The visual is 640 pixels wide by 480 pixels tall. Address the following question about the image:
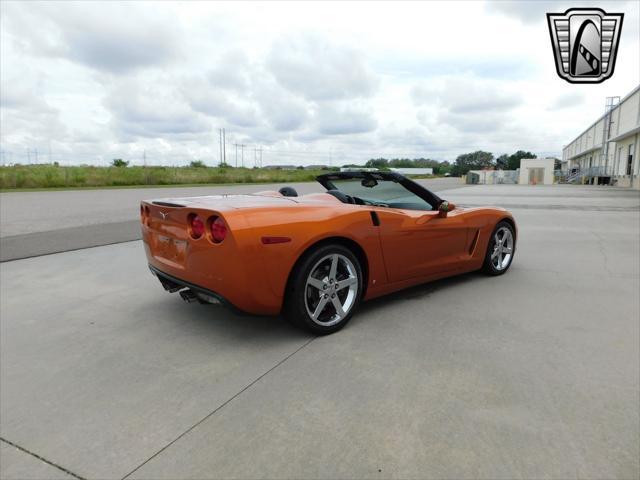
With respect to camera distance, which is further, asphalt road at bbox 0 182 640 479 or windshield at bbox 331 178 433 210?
windshield at bbox 331 178 433 210

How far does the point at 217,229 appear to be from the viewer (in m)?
2.80

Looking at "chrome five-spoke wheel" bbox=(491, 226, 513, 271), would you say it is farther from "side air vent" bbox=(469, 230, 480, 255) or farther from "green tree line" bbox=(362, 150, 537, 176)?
"green tree line" bbox=(362, 150, 537, 176)

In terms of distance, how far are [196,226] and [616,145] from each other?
52.8m

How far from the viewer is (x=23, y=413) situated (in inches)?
86.8

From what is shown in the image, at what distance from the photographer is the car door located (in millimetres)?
3574

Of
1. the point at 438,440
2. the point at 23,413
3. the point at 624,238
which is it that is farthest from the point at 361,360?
the point at 624,238

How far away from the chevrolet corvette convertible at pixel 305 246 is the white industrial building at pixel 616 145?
36.9 meters

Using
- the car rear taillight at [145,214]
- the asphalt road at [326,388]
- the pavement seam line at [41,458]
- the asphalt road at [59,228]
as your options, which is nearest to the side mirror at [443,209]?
the asphalt road at [326,388]

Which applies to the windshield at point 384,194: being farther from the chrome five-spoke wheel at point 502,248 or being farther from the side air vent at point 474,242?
the chrome five-spoke wheel at point 502,248

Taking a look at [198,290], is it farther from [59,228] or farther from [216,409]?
[59,228]

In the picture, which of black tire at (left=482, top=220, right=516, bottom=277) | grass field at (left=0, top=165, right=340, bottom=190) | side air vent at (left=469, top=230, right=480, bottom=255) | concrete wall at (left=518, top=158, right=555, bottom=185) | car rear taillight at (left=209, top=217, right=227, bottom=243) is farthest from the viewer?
concrete wall at (left=518, top=158, right=555, bottom=185)

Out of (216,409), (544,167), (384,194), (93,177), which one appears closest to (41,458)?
(216,409)

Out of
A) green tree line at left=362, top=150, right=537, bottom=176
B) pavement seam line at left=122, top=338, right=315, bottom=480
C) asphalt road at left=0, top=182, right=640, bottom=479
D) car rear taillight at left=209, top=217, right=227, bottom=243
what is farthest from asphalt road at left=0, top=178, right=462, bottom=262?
green tree line at left=362, top=150, right=537, bottom=176

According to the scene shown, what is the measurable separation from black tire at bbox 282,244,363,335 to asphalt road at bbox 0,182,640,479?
0.13m
